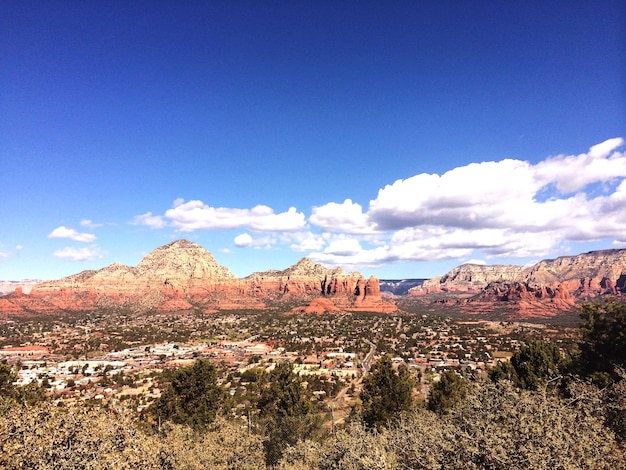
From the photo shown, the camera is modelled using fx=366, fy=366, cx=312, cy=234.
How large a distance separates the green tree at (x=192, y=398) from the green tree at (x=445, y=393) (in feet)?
70.6

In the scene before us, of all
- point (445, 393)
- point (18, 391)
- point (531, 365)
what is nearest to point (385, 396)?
point (445, 393)

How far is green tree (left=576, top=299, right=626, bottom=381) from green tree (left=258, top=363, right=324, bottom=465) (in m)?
22.3

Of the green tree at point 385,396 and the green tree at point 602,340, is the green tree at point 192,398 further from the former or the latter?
the green tree at point 602,340

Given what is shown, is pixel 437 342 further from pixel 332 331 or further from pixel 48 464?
pixel 48 464

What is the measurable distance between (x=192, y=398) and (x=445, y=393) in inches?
999

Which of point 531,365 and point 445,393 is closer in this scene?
point 531,365

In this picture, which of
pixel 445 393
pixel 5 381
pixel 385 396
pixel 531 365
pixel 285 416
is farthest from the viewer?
pixel 445 393

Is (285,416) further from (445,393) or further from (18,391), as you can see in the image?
(18,391)

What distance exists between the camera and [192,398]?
35625mm

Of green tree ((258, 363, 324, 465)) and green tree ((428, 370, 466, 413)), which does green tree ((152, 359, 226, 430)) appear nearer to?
green tree ((258, 363, 324, 465))

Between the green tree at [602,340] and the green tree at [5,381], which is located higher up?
the green tree at [602,340]

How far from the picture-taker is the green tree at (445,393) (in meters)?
36.2

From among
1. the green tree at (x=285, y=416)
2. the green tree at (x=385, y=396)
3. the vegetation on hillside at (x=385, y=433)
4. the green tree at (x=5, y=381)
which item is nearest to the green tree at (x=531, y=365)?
the vegetation on hillside at (x=385, y=433)

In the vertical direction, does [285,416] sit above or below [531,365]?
below
